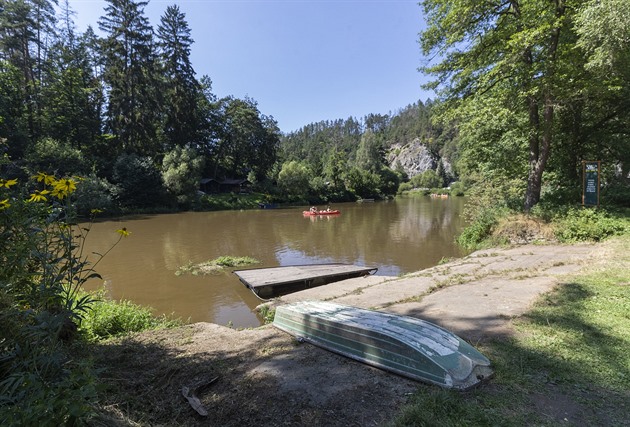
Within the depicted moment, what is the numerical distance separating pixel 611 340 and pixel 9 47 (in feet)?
158

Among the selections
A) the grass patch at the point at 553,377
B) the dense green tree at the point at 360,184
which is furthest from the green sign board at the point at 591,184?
the dense green tree at the point at 360,184

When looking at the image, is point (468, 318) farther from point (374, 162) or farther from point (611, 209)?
point (374, 162)

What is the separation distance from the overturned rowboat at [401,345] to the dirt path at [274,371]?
0.37ft

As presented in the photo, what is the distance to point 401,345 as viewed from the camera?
9.67ft

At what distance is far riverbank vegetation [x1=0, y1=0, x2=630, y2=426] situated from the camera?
90.0 inches

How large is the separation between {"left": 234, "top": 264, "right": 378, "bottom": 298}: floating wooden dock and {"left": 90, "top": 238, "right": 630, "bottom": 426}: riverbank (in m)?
3.68

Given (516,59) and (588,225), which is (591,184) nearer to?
(588,225)

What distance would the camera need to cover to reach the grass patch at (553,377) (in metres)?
2.32

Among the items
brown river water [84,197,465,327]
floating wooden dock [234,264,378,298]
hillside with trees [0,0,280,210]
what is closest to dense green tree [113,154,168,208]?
hillside with trees [0,0,280,210]

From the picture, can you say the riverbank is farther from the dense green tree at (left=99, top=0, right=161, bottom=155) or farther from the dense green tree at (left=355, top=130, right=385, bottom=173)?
the dense green tree at (left=355, top=130, right=385, bottom=173)

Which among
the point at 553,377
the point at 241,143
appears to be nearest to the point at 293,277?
the point at 553,377

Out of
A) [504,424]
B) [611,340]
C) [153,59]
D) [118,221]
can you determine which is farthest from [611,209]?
[153,59]

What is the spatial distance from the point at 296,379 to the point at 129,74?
44.3m

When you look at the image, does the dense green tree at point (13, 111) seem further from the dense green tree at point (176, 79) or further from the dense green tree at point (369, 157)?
the dense green tree at point (369, 157)
